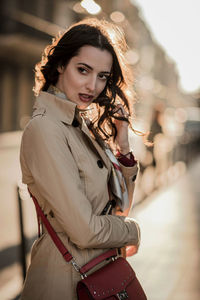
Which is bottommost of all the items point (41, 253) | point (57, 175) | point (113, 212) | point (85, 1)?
point (41, 253)

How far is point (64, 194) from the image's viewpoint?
154 cm

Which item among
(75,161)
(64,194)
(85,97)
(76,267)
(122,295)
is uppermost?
(85,97)

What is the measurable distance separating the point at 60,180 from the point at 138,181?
24.1ft

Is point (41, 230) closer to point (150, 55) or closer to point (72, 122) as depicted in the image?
point (72, 122)

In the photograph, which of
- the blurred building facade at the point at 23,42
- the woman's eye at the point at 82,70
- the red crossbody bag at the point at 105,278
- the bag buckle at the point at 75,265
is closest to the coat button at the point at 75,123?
the woman's eye at the point at 82,70

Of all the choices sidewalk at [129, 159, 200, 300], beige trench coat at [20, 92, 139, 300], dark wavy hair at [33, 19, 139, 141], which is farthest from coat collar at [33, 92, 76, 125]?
sidewalk at [129, 159, 200, 300]

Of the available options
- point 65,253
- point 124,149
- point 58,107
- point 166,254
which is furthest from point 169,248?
point 58,107

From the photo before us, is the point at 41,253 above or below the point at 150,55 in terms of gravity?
below

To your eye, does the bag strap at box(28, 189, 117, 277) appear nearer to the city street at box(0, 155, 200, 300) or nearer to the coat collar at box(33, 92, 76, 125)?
the coat collar at box(33, 92, 76, 125)

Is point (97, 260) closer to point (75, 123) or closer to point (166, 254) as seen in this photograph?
point (75, 123)

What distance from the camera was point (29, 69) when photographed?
2355 cm

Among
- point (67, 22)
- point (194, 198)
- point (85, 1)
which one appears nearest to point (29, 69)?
point (67, 22)

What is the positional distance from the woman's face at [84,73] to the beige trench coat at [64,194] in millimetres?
136

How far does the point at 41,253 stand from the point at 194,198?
707cm
